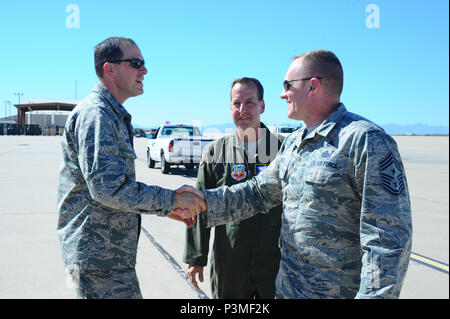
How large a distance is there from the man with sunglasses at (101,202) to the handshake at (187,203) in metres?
0.18

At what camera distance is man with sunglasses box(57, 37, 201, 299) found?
2143 mm

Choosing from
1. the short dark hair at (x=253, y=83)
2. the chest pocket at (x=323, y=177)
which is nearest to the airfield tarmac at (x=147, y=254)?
the chest pocket at (x=323, y=177)

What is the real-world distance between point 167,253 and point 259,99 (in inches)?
113

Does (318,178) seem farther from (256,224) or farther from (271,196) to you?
(256,224)

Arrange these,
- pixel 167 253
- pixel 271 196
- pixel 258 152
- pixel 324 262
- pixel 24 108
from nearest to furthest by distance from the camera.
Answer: pixel 324 262 → pixel 271 196 → pixel 258 152 → pixel 167 253 → pixel 24 108

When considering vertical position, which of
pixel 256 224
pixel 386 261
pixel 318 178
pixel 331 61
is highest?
pixel 331 61

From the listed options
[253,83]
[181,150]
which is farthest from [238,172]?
[181,150]

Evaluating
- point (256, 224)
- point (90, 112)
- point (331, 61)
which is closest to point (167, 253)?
point (256, 224)

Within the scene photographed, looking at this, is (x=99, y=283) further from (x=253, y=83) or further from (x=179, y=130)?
(x=179, y=130)

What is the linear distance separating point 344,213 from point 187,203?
105cm

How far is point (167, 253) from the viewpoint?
5.40 metres

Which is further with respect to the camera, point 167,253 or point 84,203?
point 167,253

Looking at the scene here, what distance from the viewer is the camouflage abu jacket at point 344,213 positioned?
5.65 feet

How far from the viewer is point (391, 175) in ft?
5.80
